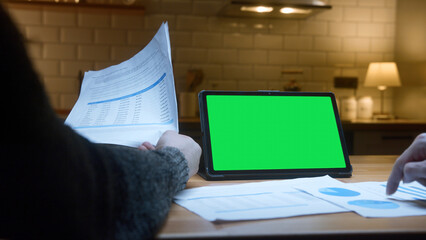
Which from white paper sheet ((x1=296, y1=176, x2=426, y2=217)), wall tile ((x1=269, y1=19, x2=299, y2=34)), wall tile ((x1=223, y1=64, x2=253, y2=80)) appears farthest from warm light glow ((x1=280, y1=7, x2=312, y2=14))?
white paper sheet ((x1=296, y1=176, x2=426, y2=217))

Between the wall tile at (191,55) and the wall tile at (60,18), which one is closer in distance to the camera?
the wall tile at (60,18)

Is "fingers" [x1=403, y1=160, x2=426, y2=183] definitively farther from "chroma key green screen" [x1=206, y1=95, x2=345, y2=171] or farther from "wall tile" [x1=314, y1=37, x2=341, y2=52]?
"wall tile" [x1=314, y1=37, x2=341, y2=52]

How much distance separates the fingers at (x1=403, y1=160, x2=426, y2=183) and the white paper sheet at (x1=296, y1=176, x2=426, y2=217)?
33mm

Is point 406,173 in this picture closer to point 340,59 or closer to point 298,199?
point 298,199

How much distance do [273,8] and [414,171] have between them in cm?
210

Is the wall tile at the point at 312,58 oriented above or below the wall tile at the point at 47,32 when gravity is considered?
below

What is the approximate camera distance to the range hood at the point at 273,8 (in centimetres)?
244

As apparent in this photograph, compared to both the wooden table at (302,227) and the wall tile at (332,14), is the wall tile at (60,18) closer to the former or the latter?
the wall tile at (332,14)

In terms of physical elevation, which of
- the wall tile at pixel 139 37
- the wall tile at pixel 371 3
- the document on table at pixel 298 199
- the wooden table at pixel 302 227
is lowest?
the document on table at pixel 298 199

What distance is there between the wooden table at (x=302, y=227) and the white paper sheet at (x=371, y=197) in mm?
24

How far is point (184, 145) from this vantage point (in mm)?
656

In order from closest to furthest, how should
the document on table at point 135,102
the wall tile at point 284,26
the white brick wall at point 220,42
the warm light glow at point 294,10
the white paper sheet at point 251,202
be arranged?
the white paper sheet at point 251,202 < the document on table at point 135,102 < the warm light glow at point 294,10 < the white brick wall at point 220,42 < the wall tile at point 284,26

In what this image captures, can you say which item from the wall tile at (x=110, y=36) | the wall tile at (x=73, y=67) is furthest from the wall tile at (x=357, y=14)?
the wall tile at (x=73, y=67)

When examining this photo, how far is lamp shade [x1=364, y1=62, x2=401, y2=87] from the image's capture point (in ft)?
8.82
